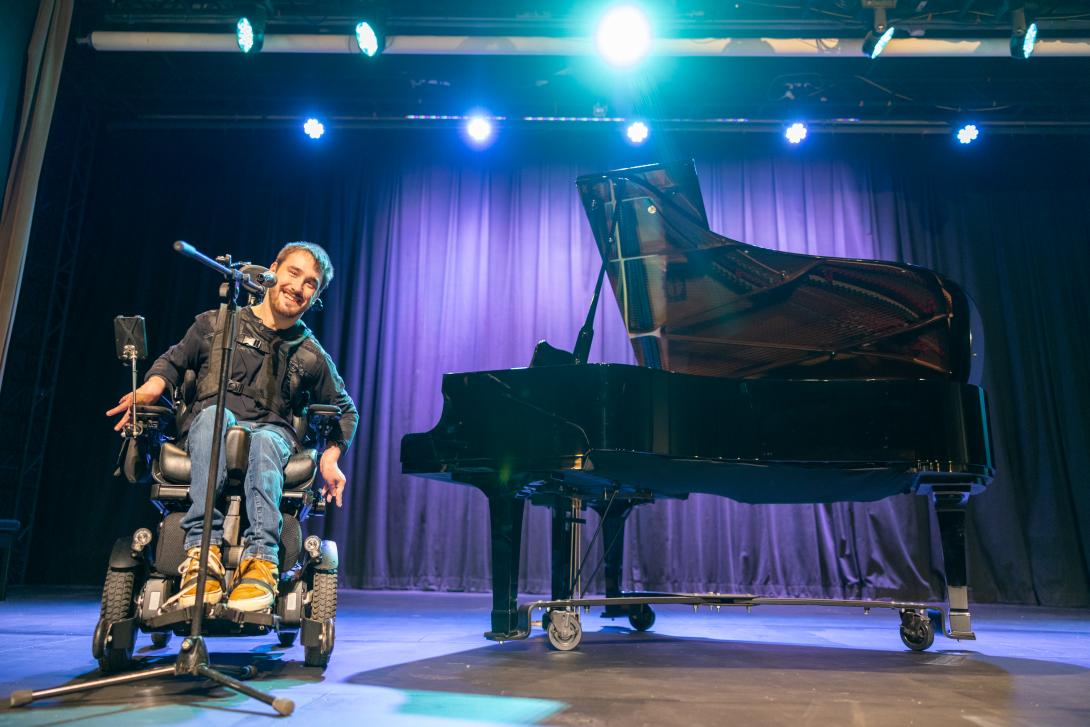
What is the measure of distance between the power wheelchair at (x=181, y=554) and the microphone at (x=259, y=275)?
446 millimetres

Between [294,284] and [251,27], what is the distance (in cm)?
339

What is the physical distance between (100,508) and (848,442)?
560cm

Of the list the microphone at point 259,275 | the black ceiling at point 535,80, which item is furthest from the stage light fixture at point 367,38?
the microphone at point 259,275

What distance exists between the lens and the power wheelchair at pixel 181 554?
2025 millimetres

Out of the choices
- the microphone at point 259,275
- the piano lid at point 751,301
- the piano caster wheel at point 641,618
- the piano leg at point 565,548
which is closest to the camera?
the microphone at point 259,275

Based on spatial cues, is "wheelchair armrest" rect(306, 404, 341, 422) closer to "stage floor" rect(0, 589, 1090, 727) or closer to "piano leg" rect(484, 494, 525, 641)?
"piano leg" rect(484, 494, 525, 641)

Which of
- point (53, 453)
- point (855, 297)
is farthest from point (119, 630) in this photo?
point (53, 453)

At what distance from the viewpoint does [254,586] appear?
6.37ft

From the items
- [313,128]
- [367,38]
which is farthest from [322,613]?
[313,128]

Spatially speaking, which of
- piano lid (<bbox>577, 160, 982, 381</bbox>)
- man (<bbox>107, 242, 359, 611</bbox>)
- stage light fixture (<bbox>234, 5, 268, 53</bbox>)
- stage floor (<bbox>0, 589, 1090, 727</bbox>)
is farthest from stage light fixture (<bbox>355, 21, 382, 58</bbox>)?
stage floor (<bbox>0, 589, 1090, 727</bbox>)

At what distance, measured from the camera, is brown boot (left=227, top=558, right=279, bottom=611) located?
6.24ft

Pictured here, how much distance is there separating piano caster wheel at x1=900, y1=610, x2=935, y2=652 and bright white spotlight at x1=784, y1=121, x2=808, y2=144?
4.20m

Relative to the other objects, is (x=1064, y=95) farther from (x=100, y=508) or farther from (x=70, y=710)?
(x=100, y=508)

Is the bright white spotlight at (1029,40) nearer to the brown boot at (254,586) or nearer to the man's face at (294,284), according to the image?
the man's face at (294,284)
